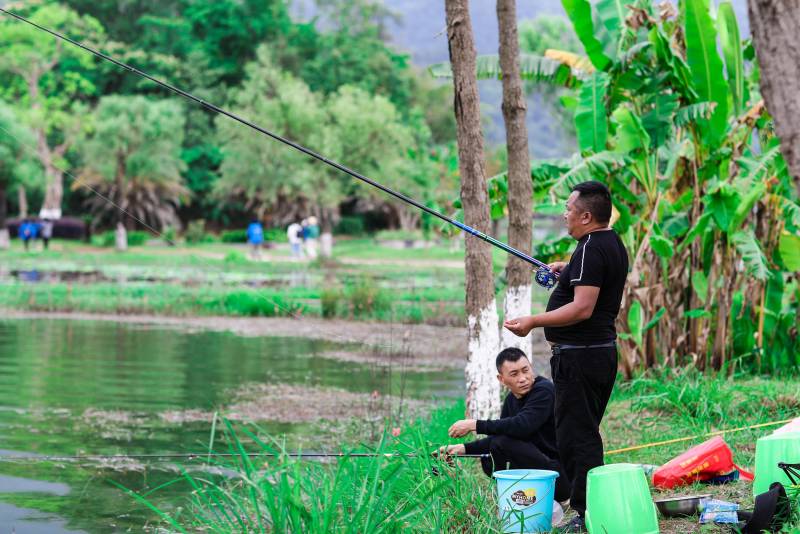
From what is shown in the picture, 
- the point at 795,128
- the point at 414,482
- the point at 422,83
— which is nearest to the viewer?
the point at 795,128

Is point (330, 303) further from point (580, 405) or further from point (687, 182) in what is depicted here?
point (580, 405)

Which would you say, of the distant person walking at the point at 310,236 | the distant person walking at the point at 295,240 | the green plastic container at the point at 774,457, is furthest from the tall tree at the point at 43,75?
the green plastic container at the point at 774,457

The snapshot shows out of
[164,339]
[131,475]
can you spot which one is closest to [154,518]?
[131,475]

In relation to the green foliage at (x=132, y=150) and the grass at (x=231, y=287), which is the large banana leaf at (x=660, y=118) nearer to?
the grass at (x=231, y=287)

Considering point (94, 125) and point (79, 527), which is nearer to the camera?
point (79, 527)

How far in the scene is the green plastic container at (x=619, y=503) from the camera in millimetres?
4766

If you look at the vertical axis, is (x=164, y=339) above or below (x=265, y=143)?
below

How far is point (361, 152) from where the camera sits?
151ft

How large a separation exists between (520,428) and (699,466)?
1.11 metres

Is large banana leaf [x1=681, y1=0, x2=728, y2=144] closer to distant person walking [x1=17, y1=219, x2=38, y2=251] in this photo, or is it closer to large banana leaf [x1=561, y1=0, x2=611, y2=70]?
large banana leaf [x1=561, y1=0, x2=611, y2=70]

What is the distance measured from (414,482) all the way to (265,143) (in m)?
41.7

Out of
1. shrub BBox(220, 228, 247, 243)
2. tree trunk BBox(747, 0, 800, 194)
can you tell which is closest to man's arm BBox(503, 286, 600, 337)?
tree trunk BBox(747, 0, 800, 194)

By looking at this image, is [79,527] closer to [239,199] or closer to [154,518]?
[154,518]

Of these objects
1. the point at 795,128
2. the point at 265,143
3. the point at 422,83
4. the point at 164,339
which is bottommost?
the point at 164,339
